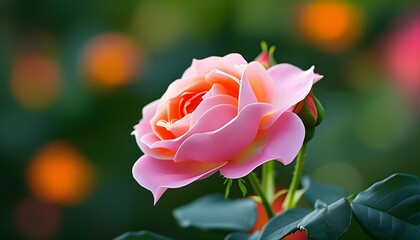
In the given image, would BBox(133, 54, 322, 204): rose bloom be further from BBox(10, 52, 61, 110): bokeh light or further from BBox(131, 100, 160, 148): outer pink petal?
BBox(10, 52, 61, 110): bokeh light

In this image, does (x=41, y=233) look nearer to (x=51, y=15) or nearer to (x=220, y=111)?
(x=51, y=15)

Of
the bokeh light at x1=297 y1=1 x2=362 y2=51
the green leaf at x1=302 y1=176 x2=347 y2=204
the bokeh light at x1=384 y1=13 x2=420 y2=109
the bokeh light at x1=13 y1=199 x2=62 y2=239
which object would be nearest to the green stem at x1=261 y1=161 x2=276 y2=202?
the green leaf at x1=302 y1=176 x2=347 y2=204

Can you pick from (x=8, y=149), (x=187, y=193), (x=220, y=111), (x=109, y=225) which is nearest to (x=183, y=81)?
(x=220, y=111)

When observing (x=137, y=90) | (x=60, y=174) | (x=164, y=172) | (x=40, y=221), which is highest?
(x=164, y=172)

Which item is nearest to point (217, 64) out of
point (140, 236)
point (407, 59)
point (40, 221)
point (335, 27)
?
point (140, 236)

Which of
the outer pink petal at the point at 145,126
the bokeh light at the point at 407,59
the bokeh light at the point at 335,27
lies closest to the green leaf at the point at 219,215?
the outer pink petal at the point at 145,126

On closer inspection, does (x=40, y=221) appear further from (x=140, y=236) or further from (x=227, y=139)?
(x=227, y=139)

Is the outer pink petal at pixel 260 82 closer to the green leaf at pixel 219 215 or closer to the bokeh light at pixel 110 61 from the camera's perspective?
the green leaf at pixel 219 215
